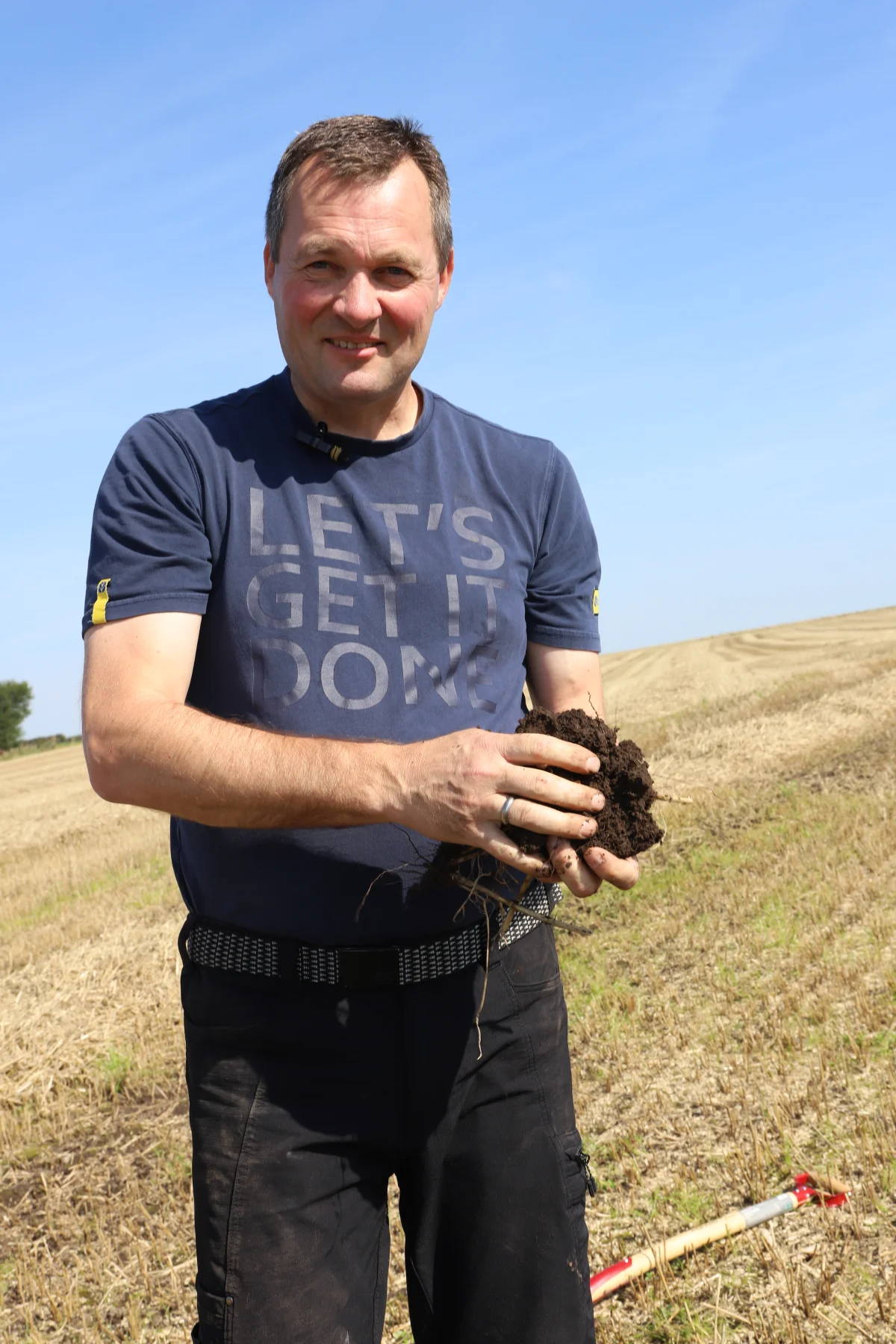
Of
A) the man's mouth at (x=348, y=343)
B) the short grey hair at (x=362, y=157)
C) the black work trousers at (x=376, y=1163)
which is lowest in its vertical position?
the black work trousers at (x=376, y=1163)

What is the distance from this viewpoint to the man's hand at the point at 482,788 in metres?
1.99

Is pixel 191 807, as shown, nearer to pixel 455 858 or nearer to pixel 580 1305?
pixel 455 858

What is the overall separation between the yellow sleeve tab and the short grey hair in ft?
2.98

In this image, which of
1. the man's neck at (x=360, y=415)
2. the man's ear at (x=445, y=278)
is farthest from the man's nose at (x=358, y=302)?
the man's ear at (x=445, y=278)

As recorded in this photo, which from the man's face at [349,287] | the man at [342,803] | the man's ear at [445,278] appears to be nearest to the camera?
the man at [342,803]

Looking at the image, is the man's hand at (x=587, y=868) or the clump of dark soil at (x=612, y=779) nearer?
the man's hand at (x=587, y=868)

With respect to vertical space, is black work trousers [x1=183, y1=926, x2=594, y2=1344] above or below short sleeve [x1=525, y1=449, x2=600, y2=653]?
below

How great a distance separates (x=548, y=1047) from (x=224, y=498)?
141 cm

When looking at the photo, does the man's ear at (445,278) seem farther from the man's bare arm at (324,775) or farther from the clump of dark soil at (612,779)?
the man's bare arm at (324,775)

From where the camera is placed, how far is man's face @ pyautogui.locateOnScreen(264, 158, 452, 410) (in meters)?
2.43

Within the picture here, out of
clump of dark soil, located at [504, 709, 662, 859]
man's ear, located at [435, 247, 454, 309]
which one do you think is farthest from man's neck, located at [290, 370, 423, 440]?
clump of dark soil, located at [504, 709, 662, 859]

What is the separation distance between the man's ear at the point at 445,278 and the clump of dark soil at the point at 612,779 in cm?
105

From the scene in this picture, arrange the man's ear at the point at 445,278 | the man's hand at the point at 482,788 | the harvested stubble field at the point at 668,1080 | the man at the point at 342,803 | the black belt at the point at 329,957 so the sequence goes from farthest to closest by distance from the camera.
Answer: the harvested stubble field at the point at 668,1080 → the man's ear at the point at 445,278 → the black belt at the point at 329,957 → the man at the point at 342,803 → the man's hand at the point at 482,788

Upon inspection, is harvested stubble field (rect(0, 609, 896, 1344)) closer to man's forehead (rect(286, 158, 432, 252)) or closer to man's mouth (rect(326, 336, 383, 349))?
man's mouth (rect(326, 336, 383, 349))
